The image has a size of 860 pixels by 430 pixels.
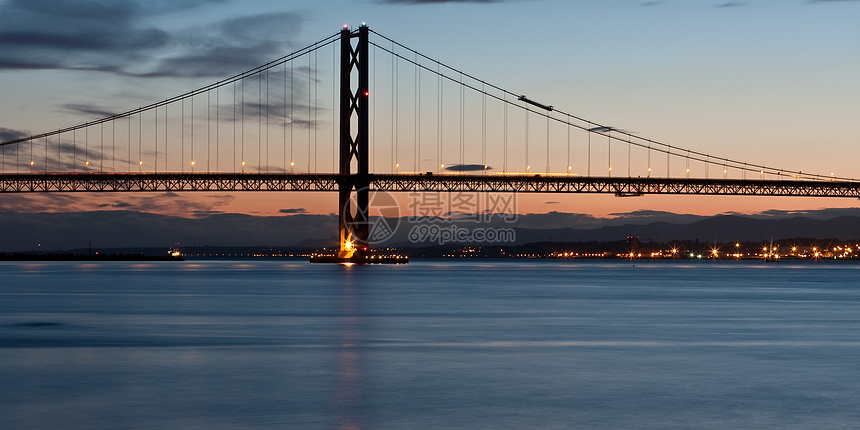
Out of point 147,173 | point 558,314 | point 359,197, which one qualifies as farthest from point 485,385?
point 147,173

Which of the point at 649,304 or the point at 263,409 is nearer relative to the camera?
the point at 263,409

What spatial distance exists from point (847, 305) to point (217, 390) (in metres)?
26.0

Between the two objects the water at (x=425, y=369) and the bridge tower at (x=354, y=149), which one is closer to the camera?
the water at (x=425, y=369)

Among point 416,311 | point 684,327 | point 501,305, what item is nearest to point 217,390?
point 684,327

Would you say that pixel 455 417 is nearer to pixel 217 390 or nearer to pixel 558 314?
pixel 217 390

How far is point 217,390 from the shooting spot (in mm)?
11594

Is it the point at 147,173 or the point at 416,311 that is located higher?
the point at 147,173

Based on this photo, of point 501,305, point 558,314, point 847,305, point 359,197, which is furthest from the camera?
point 359,197

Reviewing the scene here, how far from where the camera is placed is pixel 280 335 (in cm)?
1933

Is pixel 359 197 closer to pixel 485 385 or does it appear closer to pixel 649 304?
pixel 649 304

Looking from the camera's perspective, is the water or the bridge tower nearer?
the water

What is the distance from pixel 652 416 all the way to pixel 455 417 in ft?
6.48

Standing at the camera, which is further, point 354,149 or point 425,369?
point 354,149

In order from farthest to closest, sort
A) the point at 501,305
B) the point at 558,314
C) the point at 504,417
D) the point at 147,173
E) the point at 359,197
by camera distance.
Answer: the point at 147,173
the point at 359,197
the point at 501,305
the point at 558,314
the point at 504,417
